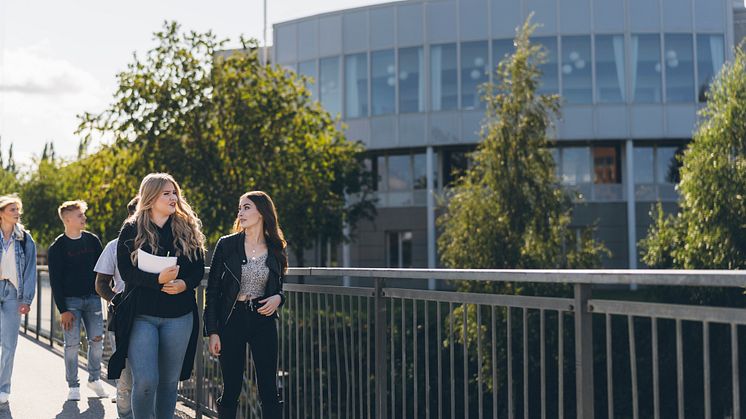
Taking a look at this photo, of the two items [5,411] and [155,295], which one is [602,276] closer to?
[155,295]

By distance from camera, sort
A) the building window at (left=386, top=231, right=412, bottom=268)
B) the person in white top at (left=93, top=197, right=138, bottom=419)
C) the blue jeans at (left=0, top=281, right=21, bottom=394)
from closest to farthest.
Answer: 1. the person in white top at (left=93, top=197, right=138, bottom=419)
2. the blue jeans at (left=0, top=281, right=21, bottom=394)
3. the building window at (left=386, top=231, right=412, bottom=268)

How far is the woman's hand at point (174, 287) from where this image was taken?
5.33m

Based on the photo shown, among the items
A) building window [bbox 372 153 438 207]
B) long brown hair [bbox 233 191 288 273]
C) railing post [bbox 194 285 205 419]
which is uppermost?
building window [bbox 372 153 438 207]

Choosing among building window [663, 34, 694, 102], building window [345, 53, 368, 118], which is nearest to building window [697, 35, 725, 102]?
building window [663, 34, 694, 102]

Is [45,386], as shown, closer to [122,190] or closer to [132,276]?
[132,276]

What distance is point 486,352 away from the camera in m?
4.69

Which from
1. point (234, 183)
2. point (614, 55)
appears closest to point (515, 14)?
point (614, 55)

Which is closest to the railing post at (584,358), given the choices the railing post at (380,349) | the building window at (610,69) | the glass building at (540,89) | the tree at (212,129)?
the railing post at (380,349)

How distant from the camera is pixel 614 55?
3394 centimetres

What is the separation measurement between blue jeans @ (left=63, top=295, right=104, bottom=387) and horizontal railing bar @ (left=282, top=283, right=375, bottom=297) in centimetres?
319

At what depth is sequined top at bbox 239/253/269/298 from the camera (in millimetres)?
5738

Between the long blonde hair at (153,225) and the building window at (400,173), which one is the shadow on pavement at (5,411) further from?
the building window at (400,173)

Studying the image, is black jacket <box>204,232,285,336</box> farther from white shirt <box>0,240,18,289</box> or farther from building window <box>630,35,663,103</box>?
building window <box>630,35,663,103</box>

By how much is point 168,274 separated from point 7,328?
3.45 metres
